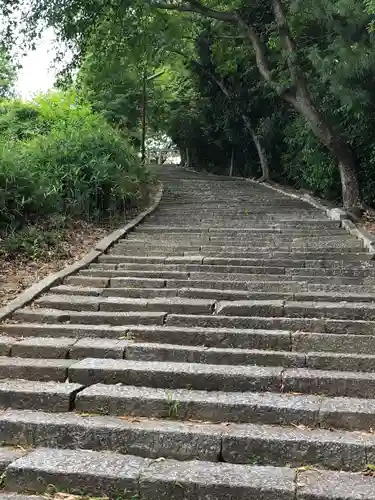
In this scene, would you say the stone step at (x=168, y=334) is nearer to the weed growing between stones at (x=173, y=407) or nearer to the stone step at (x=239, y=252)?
the weed growing between stones at (x=173, y=407)

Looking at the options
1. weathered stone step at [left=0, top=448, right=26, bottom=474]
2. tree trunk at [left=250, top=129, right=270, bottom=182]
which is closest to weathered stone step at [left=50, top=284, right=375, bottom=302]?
weathered stone step at [left=0, top=448, right=26, bottom=474]

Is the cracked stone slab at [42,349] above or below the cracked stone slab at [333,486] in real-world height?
above

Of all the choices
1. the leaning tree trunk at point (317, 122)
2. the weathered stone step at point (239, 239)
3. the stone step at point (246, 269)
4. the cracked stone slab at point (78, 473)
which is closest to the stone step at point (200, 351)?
the cracked stone slab at point (78, 473)

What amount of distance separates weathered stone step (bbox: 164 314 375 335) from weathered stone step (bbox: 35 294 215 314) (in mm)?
262

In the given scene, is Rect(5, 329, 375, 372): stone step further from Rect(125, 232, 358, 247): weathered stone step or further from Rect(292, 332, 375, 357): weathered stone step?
Rect(125, 232, 358, 247): weathered stone step

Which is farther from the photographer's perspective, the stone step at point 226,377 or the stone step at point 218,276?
the stone step at point 218,276

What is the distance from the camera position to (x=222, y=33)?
17.0 meters

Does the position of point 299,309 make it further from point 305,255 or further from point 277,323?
point 305,255

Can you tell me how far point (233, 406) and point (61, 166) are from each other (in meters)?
6.74

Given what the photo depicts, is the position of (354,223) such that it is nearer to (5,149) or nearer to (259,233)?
(259,233)

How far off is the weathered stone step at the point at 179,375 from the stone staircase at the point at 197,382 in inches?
0.4

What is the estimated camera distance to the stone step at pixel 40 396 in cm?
423

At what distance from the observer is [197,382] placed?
445 cm

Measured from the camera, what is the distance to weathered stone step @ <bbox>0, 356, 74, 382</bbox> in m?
4.67
